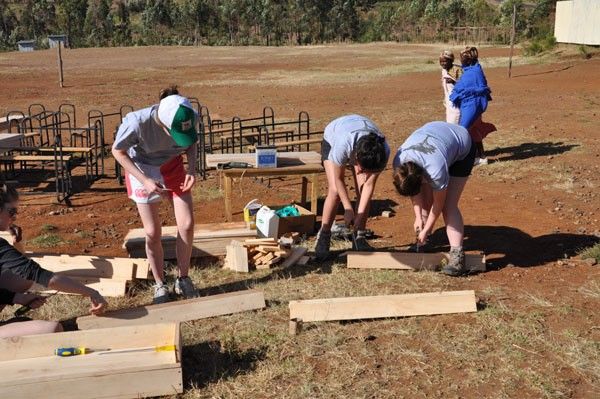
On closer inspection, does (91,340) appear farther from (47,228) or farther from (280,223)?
(47,228)

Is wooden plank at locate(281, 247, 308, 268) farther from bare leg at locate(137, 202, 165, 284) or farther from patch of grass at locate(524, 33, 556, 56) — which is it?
patch of grass at locate(524, 33, 556, 56)

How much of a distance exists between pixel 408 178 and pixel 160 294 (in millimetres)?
2077

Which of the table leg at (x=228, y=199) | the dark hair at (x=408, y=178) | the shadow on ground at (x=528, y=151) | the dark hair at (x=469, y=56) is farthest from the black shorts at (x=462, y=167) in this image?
the shadow on ground at (x=528, y=151)

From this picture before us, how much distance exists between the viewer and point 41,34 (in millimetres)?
69562

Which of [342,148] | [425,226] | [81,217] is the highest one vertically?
[342,148]

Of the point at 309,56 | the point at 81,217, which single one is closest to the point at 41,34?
the point at 309,56

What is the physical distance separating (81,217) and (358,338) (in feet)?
16.6

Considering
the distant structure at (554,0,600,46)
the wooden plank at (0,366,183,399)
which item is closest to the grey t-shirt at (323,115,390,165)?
the wooden plank at (0,366,183,399)

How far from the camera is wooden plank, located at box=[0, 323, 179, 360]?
3844 millimetres

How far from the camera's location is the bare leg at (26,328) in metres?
3.94

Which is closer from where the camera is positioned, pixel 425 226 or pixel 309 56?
pixel 425 226

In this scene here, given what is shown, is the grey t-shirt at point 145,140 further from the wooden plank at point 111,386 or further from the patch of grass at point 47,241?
the patch of grass at point 47,241

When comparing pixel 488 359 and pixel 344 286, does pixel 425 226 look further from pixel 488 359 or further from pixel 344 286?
pixel 488 359

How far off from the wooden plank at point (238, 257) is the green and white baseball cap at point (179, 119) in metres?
1.59
